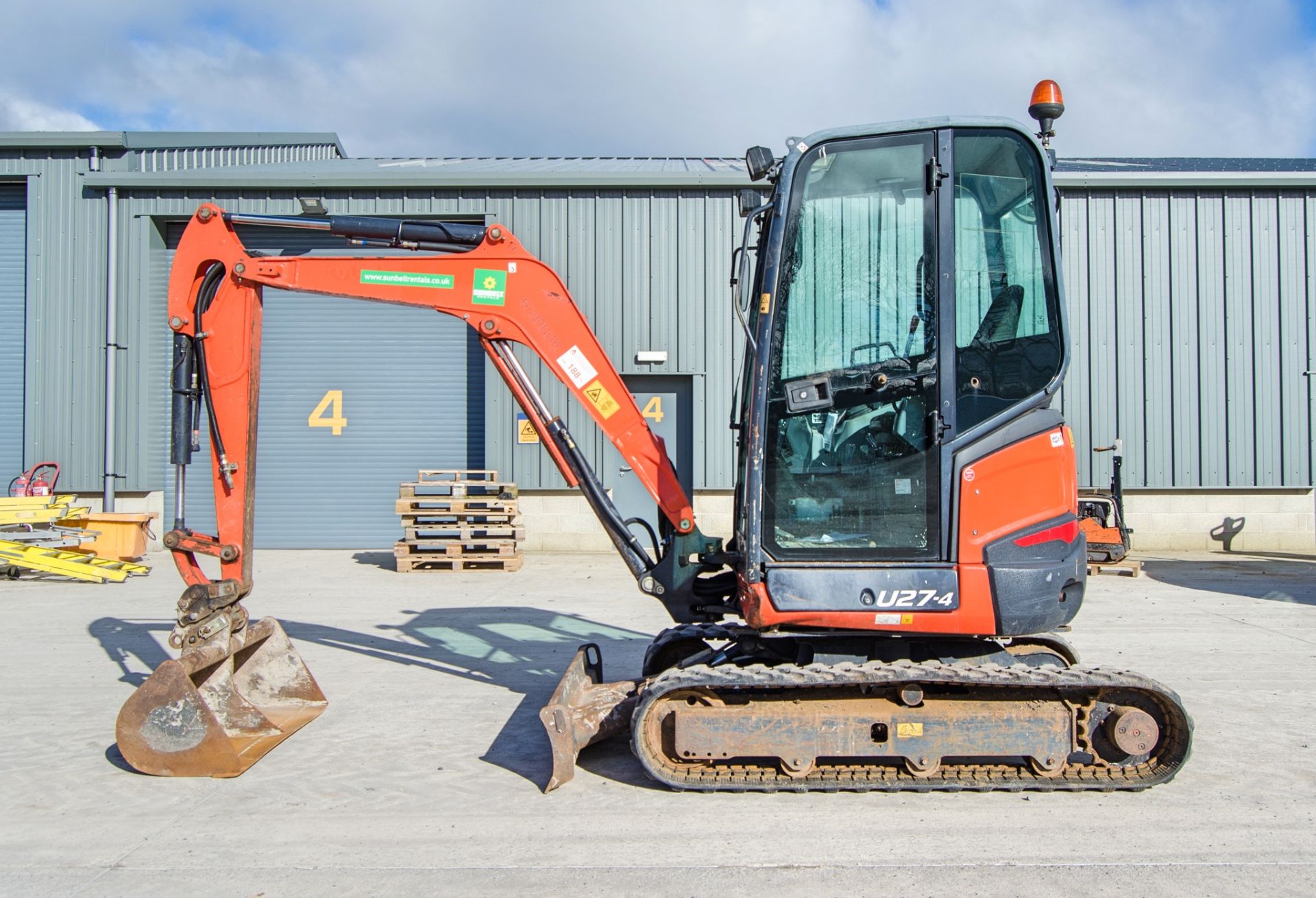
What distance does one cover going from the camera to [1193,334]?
1527 centimetres

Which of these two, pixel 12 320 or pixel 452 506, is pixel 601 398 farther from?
pixel 12 320

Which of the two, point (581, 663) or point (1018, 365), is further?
point (581, 663)

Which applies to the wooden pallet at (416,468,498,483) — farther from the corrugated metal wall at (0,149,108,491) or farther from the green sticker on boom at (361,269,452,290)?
the green sticker on boom at (361,269,452,290)

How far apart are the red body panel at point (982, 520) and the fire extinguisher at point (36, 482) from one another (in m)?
13.4

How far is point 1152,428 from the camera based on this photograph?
1521 cm

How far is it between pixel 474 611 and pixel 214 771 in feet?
16.8

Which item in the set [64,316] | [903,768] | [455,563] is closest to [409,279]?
[903,768]

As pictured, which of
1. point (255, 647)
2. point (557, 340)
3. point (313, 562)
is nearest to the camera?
point (557, 340)

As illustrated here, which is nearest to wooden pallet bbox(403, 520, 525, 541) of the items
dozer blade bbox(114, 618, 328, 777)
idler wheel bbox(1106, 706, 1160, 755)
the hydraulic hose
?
dozer blade bbox(114, 618, 328, 777)

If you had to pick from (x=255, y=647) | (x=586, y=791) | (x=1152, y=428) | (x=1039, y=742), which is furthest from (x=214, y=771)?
(x=1152, y=428)

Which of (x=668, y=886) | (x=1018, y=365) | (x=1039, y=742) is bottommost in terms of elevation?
(x=668, y=886)

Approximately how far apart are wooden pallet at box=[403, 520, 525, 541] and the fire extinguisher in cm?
561

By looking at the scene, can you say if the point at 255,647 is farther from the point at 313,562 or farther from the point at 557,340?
the point at 313,562

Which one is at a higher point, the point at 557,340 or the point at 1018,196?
the point at 1018,196
